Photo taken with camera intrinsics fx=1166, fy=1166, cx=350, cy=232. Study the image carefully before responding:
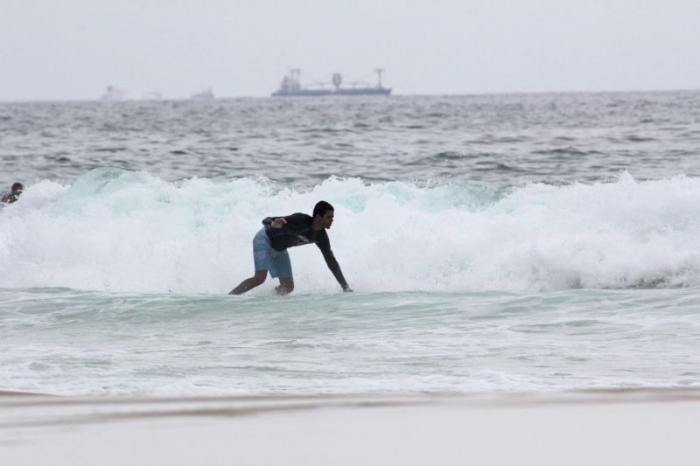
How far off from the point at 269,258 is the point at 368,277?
75.6 inches

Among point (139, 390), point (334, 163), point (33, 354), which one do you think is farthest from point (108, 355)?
point (334, 163)

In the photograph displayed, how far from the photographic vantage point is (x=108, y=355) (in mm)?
7941

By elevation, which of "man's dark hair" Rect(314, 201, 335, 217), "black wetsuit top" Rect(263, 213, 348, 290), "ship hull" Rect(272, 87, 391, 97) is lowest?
"black wetsuit top" Rect(263, 213, 348, 290)

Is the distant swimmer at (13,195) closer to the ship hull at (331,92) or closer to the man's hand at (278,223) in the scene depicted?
the man's hand at (278,223)

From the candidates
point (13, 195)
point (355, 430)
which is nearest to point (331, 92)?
point (13, 195)

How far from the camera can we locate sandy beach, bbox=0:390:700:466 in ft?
15.0

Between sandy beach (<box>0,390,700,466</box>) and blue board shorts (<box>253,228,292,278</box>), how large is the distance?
520 cm

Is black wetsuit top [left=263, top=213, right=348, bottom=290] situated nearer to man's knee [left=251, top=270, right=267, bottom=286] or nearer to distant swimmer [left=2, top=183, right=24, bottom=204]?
man's knee [left=251, top=270, right=267, bottom=286]

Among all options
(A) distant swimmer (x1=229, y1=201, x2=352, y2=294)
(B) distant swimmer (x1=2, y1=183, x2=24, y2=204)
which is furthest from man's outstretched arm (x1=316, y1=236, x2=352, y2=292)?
(B) distant swimmer (x1=2, y1=183, x2=24, y2=204)

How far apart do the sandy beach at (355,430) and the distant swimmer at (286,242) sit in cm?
487

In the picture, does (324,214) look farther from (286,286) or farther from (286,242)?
(286,286)

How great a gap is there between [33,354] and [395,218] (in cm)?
850

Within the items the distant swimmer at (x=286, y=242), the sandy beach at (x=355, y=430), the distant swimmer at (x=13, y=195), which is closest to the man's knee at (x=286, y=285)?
the distant swimmer at (x=286, y=242)

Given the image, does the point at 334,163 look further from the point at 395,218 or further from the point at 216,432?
the point at 216,432
